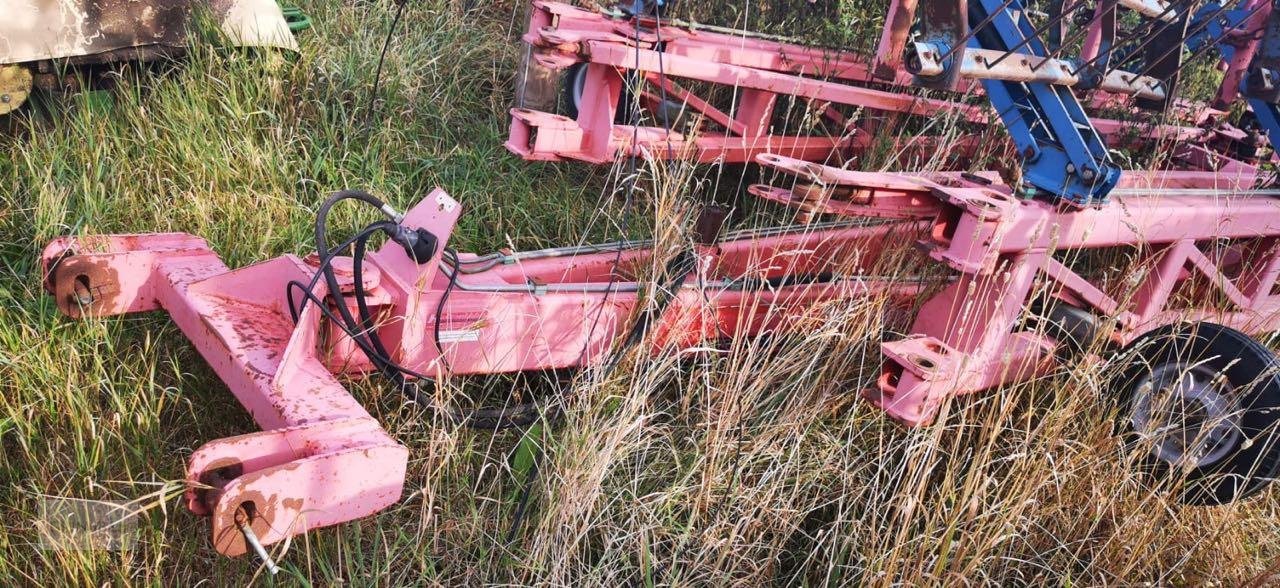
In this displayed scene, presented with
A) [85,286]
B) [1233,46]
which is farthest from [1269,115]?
[85,286]

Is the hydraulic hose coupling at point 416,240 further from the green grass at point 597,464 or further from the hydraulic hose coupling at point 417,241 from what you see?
the green grass at point 597,464

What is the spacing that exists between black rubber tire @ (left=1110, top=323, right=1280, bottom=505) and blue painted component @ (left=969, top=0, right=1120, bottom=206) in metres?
0.50

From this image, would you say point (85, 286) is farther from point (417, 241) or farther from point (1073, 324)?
point (1073, 324)

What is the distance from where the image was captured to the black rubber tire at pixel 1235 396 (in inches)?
110

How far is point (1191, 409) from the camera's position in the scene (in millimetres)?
3055

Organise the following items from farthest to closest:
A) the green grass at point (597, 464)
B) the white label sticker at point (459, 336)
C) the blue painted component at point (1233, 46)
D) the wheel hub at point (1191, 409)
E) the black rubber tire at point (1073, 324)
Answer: the blue painted component at point (1233, 46), the black rubber tire at point (1073, 324), the wheel hub at point (1191, 409), the white label sticker at point (459, 336), the green grass at point (597, 464)

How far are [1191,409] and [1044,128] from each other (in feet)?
3.19

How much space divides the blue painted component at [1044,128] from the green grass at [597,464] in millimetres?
570

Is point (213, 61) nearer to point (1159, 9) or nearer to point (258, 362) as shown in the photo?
point (258, 362)

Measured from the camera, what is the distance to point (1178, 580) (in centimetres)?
272

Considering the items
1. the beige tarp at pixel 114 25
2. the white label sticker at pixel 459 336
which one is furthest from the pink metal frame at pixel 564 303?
the beige tarp at pixel 114 25

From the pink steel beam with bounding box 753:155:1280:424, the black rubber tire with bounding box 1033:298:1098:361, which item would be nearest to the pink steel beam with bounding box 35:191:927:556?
the pink steel beam with bounding box 753:155:1280:424

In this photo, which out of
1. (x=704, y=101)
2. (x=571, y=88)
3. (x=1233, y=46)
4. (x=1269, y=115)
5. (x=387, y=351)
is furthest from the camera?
(x=571, y=88)

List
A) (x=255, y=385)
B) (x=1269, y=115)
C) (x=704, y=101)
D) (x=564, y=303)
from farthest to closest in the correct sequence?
(x=704, y=101) → (x=1269, y=115) → (x=564, y=303) → (x=255, y=385)
